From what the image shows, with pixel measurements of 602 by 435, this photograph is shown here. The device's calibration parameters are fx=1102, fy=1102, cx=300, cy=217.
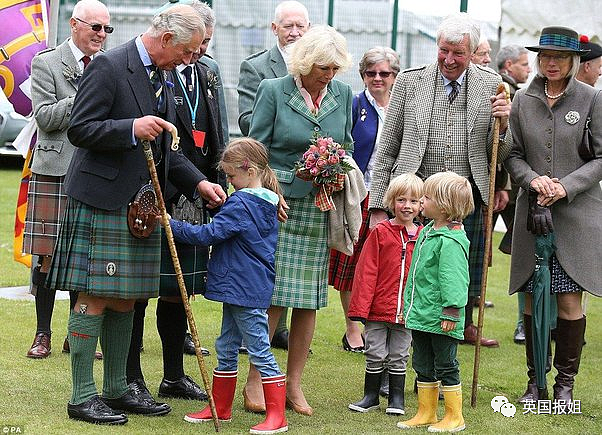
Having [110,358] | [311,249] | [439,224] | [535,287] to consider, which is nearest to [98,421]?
[110,358]

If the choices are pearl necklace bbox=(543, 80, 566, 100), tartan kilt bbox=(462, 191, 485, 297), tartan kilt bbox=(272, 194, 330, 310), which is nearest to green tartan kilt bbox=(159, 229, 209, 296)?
tartan kilt bbox=(272, 194, 330, 310)

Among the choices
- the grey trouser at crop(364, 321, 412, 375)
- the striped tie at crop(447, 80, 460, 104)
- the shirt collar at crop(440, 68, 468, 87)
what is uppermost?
the shirt collar at crop(440, 68, 468, 87)

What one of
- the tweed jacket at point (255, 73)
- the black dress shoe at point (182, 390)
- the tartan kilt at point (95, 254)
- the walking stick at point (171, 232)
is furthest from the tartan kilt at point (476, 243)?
the tartan kilt at point (95, 254)

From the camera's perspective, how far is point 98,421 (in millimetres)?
5035

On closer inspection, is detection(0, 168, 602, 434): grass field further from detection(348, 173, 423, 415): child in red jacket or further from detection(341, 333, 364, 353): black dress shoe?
detection(348, 173, 423, 415): child in red jacket

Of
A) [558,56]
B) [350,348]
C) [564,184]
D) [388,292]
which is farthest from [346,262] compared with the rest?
[558,56]

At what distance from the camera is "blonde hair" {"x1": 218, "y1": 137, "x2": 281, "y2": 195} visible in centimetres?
522

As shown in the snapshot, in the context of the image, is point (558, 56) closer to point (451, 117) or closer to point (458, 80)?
point (458, 80)

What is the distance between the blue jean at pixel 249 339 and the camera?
17.1 ft

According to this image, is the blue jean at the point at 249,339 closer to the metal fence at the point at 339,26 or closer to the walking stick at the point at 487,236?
the walking stick at the point at 487,236

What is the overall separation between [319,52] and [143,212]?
50.0 inches

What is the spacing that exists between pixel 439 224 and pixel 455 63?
1098 mm

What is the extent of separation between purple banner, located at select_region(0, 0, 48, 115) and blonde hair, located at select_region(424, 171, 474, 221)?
3.25 metres

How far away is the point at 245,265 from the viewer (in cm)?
517
